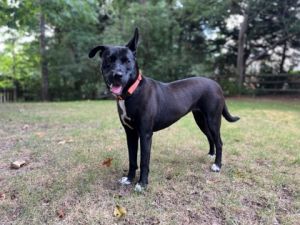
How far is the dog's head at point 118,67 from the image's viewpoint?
262cm

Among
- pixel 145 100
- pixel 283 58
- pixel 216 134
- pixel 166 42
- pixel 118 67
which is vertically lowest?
pixel 216 134

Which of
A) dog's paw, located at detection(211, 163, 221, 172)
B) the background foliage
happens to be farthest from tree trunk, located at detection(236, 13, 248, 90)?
dog's paw, located at detection(211, 163, 221, 172)

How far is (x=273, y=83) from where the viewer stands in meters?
14.8

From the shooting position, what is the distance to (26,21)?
27.3 feet

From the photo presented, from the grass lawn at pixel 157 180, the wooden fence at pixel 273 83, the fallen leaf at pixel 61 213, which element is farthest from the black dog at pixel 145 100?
the wooden fence at pixel 273 83

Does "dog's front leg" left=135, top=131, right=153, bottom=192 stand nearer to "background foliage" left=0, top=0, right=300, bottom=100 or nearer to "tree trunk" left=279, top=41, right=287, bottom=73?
"background foliage" left=0, top=0, right=300, bottom=100

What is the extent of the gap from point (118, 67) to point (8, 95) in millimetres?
15556

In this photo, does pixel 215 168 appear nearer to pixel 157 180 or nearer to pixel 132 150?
pixel 157 180

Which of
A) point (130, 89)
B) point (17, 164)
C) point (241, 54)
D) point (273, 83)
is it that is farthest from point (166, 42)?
point (130, 89)

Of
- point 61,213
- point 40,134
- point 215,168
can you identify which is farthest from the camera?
point 40,134

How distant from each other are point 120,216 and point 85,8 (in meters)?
6.86

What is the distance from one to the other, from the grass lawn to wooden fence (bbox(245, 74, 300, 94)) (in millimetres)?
9787

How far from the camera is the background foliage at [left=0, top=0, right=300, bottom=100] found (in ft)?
44.1

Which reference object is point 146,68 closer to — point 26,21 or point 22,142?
point 26,21
